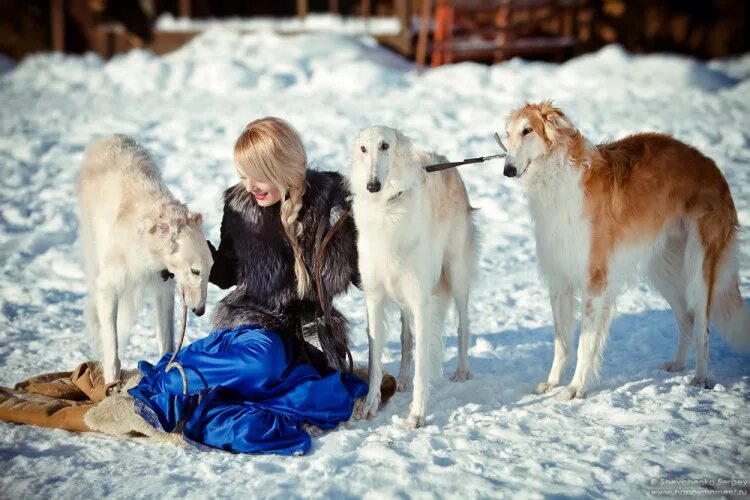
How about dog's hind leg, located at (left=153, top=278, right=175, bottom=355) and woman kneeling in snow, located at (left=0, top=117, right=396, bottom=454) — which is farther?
dog's hind leg, located at (left=153, top=278, right=175, bottom=355)

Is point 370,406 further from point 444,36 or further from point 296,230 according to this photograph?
point 444,36

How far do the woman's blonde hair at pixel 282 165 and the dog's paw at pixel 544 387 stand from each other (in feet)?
4.52

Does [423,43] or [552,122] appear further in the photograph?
[423,43]

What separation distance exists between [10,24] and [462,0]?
27.4 ft

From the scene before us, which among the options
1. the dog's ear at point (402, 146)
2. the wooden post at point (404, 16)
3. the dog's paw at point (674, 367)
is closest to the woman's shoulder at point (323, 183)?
the dog's ear at point (402, 146)

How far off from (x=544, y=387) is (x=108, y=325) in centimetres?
238

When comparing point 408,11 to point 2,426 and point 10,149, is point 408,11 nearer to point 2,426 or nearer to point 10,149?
point 10,149

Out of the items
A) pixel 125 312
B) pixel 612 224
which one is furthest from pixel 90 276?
pixel 612 224

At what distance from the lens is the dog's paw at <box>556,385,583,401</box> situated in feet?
12.0

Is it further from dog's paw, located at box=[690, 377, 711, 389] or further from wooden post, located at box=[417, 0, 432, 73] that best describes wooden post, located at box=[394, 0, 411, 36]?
dog's paw, located at box=[690, 377, 711, 389]

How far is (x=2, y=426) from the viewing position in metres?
3.38

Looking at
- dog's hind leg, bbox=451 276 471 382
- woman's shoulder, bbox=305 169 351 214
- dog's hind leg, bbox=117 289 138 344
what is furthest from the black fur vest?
dog's hind leg, bbox=451 276 471 382

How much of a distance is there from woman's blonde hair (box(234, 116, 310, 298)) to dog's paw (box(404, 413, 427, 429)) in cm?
84

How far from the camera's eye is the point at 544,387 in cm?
383
